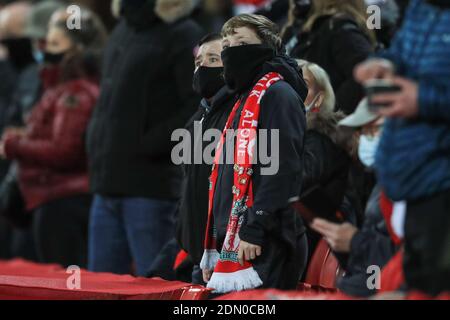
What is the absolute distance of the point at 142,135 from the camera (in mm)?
7293

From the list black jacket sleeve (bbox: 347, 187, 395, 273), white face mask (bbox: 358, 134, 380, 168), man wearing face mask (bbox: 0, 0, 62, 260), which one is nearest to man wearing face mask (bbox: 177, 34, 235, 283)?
white face mask (bbox: 358, 134, 380, 168)

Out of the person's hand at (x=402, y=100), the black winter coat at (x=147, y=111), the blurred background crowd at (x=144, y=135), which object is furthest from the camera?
the black winter coat at (x=147, y=111)

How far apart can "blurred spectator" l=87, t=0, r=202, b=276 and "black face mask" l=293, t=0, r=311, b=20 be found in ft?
2.52

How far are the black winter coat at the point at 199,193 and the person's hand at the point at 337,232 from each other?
4.34 ft

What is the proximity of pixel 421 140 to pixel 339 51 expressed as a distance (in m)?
2.65

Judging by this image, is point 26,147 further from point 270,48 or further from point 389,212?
point 389,212

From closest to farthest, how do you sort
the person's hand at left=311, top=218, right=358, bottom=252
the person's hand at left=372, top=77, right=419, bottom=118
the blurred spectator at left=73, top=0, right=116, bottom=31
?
the person's hand at left=372, top=77, right=419, bottom=118
the person's hand at left=311, top=218, right=358, bottom=252
the blurred spectator at left=73, top=0, right=116, bottom=31

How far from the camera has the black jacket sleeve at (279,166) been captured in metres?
5.20

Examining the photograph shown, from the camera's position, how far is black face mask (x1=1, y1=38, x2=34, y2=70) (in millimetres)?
10212

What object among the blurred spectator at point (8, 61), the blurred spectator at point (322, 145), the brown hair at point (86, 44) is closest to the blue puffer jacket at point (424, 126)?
the blurred spectator at point (322, 145)

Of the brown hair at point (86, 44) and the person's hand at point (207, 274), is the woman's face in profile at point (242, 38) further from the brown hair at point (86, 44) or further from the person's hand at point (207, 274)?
the brown hair at point (86, 44)

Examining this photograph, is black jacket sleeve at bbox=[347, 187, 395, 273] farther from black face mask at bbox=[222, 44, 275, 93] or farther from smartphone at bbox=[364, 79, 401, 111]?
black face mask at bbox=[222, 44, 275, 93]

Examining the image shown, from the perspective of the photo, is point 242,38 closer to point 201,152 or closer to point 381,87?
point 201,152

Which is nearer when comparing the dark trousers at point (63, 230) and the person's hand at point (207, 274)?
the person's hand at point (207, 274)
